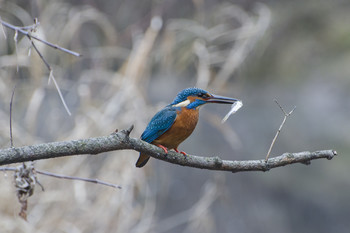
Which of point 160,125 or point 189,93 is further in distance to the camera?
point 189,93

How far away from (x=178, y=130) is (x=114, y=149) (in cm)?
96

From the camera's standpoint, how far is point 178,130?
8.34 ft

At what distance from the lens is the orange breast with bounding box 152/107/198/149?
8.33 feet

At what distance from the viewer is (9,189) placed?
3672 mm

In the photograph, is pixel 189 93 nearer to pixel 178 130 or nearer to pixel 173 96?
pixel 178 130

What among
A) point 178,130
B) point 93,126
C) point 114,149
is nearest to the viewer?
point 114,149

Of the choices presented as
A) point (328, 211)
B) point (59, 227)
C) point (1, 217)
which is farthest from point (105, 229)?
point (328, 211)

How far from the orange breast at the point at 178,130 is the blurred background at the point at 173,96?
90cm

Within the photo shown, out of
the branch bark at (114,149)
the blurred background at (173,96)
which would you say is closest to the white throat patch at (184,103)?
the branch bark at (114,149)

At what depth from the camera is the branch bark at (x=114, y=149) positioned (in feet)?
4.90

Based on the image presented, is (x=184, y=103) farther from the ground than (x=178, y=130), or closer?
farther from the ground

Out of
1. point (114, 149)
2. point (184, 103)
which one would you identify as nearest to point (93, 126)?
point (184, 103)

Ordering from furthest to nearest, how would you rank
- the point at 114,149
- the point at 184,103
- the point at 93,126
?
the point at 93,126 < the point at 184,103 < the point at 114,149

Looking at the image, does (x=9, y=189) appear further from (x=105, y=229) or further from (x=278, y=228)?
(x=278, y=228)
